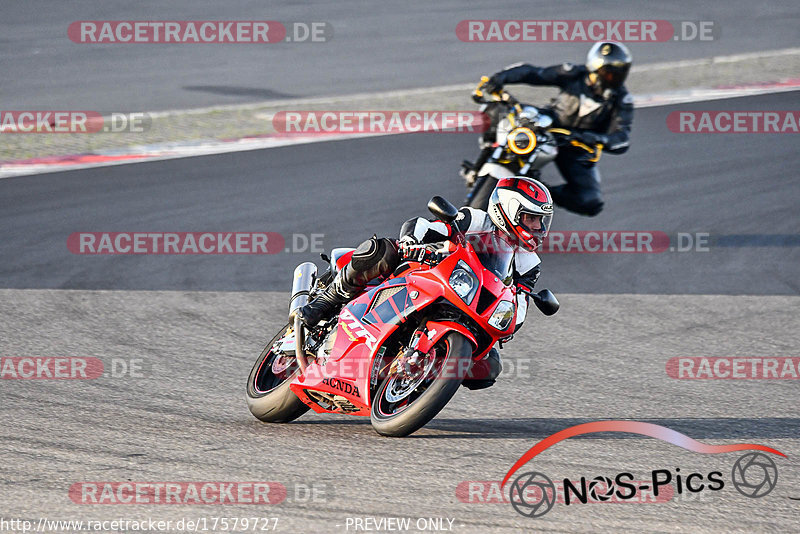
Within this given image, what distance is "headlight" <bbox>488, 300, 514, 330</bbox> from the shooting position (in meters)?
5.91

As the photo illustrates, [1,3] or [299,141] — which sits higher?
[1,3]

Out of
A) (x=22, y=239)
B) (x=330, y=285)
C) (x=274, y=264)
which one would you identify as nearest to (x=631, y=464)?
(x=330, y=285)

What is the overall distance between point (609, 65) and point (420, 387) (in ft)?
19.3

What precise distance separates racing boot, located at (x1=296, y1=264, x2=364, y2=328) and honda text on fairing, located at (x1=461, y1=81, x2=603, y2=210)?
3874 mm

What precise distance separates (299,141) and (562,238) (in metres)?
4.19

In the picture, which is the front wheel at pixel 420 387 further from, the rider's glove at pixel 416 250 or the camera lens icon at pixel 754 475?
the camera lens icon at pixel 754 475

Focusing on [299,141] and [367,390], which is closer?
[367,390]

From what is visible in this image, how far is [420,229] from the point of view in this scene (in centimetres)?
613

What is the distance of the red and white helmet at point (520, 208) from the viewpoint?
605 centimetres

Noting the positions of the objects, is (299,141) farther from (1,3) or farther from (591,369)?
(1,3)

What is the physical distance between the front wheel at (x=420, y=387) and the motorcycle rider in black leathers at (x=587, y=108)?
536cm

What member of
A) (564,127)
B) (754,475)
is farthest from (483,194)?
(754,475)

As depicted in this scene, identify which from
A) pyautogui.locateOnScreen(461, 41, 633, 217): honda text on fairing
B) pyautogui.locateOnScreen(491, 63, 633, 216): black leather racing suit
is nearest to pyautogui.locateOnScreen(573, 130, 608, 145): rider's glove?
pyautogui.locateOnScreen(461, 41, 633, 217): honda text on fairing

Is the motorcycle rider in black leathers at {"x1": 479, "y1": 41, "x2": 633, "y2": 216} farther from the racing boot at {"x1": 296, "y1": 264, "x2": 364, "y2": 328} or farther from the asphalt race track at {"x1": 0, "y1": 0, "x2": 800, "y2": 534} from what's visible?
the racing boot at {"x1": 296, "y1": 264, "x2": 364, "y2": 328}
